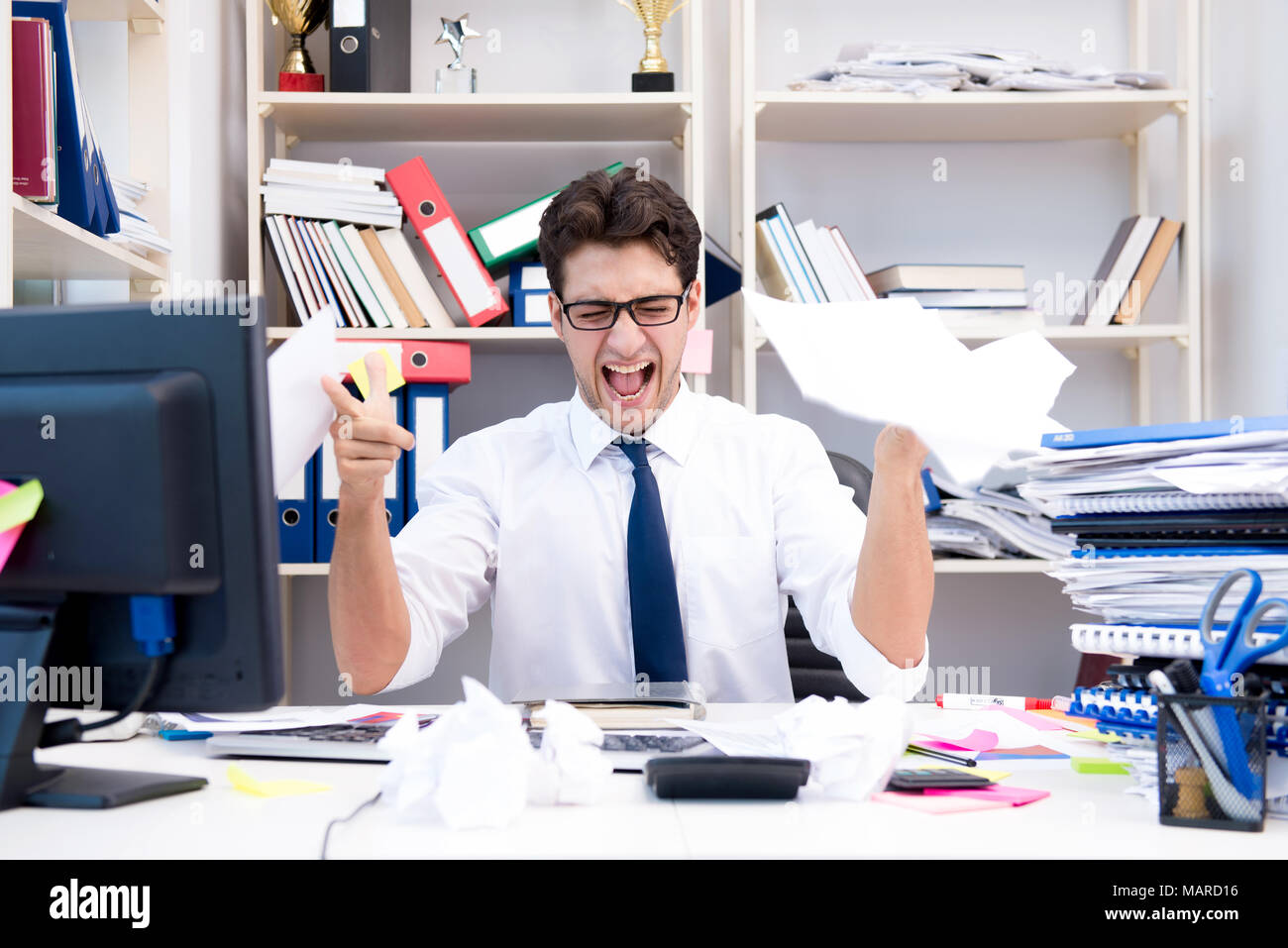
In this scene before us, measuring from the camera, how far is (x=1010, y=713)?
4.34 feet

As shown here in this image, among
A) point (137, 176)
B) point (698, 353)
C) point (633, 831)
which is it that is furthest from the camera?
point (698, 353)

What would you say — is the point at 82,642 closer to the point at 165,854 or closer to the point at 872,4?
the point at 165,854

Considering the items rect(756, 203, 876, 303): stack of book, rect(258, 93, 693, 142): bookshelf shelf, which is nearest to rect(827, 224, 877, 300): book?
rect(756, 203, 876, 303): stack of book

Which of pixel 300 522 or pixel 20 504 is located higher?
pixel 20 504

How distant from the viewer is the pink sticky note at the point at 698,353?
7.22ft

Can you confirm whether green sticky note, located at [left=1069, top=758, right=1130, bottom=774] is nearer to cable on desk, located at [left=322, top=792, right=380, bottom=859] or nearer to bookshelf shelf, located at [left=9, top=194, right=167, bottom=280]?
cable on desk, located at [left=322, top=792, right=380, bottom=859]

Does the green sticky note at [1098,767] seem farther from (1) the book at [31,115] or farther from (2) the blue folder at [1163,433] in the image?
(1) the book at [31,115]

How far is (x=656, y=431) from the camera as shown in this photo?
1.67 m

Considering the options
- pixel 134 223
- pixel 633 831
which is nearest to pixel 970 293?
pixel 134 223

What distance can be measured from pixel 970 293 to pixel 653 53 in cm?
86

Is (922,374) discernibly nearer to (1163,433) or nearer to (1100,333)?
(1163,433)

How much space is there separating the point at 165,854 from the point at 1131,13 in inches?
108

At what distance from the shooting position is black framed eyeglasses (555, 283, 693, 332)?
1577 millimetres
